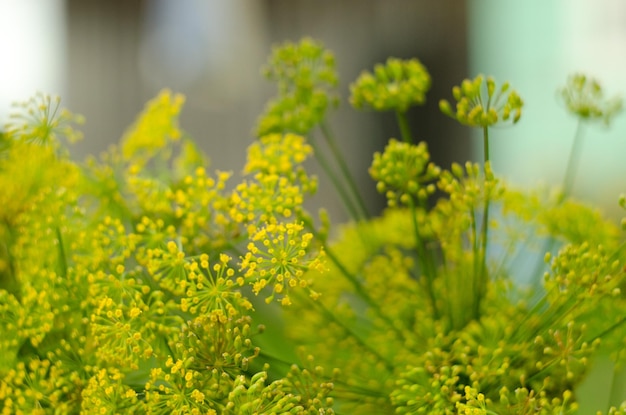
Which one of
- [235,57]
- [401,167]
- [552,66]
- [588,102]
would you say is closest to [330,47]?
[235,57]

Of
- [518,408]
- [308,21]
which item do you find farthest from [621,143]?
[518,408]

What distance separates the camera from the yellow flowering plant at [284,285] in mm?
312

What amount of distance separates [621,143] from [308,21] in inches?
46.5

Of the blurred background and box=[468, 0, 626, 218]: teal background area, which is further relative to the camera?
the blurred background

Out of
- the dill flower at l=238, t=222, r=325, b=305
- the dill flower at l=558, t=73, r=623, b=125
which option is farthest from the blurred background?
the dill flower at l=238, t=222, r=325, b=305

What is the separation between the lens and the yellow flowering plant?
0.31 m

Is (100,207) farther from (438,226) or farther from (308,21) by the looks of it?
(308,21)

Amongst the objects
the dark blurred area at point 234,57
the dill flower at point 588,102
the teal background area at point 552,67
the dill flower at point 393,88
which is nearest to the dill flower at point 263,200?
the dill flower at point 393,88

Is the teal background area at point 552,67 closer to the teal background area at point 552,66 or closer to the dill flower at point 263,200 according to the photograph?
the teal background area at point 552,66

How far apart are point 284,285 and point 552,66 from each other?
1.76 metres

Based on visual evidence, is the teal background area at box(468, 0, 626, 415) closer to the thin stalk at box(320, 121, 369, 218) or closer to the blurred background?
the blurred background

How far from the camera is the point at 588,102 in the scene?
1.63ft

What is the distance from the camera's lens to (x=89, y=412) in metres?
0.32

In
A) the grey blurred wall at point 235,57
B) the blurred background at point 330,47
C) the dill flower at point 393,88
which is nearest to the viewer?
the dill flower at point 393,88
